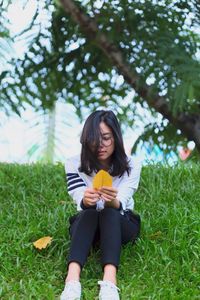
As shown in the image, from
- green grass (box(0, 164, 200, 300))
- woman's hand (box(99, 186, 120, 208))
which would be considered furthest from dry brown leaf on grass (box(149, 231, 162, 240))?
woman's hand (box(99, 186, 120, 208))

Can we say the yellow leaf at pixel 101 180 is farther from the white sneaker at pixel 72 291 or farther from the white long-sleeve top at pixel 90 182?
the white sneaker at pixel 72 291

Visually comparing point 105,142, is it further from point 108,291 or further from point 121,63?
point 121,63

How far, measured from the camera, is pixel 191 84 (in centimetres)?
474

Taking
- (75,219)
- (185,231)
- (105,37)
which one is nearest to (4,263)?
(75,219)

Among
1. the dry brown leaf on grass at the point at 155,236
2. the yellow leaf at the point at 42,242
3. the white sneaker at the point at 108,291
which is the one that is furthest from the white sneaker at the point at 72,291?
the dry brown leaf on grass at the point at 155,236

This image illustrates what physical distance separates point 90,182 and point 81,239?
38cm

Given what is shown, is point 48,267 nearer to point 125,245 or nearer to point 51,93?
point 125,245

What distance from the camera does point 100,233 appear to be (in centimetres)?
302

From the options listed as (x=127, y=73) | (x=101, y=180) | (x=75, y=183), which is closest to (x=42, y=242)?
(x=75, y=183)

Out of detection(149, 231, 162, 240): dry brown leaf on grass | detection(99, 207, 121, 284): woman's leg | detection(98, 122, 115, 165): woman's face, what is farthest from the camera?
detection(149, 231, 162, 240): dry brown leaf on grass

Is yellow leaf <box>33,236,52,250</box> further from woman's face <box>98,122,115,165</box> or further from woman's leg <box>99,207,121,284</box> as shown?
woman's face <box>98,122,115,165</box>

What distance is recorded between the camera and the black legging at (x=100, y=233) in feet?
9.55

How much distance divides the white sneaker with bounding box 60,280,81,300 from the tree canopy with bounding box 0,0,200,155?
2.47m

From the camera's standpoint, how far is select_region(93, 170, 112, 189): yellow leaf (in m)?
2.93
